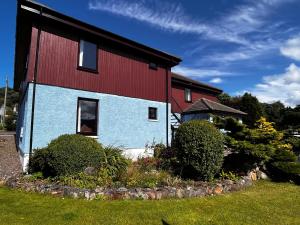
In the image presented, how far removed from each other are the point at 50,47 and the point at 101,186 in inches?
288

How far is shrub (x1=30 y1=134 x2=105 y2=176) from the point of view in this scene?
8461 mm

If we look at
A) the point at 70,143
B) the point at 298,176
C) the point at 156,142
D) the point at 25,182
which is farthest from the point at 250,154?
the point at 25,182

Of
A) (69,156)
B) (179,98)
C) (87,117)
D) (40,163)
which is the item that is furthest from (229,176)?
(179,98)

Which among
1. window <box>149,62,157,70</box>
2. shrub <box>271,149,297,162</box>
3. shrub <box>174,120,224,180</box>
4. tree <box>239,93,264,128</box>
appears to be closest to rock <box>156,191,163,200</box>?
shrub <box>174,120,224,180</box>

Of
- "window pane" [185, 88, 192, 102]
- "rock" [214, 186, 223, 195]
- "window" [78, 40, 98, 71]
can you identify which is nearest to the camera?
"rock" [214, 186, 223, 195]

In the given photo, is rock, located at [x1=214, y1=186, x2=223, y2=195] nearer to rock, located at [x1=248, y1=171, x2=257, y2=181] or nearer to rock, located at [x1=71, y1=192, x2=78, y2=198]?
rock, located at [x1=248, y1=171, x2=257, y2=181]

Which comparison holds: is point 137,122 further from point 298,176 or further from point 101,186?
point 298,176

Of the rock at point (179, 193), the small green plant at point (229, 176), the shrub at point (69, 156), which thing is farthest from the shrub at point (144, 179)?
the small green plant at point (229, 176)

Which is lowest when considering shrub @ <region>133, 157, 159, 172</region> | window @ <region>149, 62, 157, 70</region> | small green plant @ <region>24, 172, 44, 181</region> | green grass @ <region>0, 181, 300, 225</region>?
green grass @ <region>0, 181, 300, 225</region>

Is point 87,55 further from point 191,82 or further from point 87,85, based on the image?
point 191,82

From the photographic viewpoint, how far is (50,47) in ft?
39.0

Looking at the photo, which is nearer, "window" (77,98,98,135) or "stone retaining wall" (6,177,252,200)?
"stone retaining wall" (6,177,252,200)

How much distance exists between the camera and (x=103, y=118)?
531 inches

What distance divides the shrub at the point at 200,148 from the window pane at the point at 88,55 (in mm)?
6417
